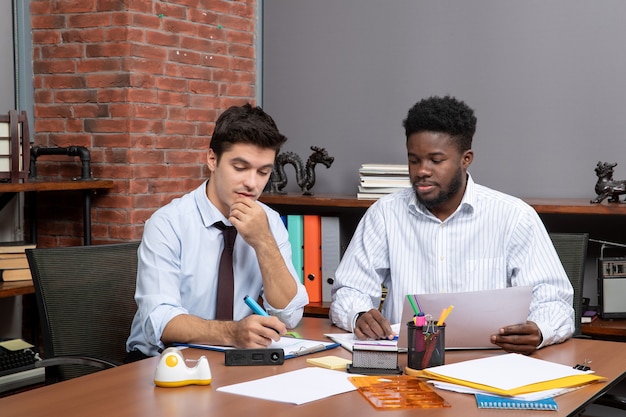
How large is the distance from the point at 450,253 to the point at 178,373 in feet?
3.70

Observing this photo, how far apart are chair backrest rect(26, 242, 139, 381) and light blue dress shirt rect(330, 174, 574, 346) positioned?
25.4 inches

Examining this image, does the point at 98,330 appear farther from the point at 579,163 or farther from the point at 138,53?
the point at 579,163

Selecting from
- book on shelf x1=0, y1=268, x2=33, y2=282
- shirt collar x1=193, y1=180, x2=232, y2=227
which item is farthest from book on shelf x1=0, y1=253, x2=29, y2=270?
shirt collar x1=193, y1=180, x2=232, y2=227

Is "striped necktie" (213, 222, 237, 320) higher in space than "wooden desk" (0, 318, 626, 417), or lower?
higher

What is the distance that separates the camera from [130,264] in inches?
102

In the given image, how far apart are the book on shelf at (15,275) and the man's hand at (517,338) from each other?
1960mm

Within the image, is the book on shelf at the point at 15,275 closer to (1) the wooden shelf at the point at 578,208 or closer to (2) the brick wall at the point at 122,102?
(2) the brick wall at the point at 122,102

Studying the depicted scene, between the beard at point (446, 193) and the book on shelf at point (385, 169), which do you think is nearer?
the beard at point (446, 193)

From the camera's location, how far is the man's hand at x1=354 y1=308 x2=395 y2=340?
7.11 feet

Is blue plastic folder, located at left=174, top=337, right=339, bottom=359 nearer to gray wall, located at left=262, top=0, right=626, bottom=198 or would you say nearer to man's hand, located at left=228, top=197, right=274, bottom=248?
man's hand, located at left=228, top=197, right=274, bottom=248

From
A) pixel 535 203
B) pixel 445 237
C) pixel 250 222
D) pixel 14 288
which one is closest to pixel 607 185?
pixel 535 203

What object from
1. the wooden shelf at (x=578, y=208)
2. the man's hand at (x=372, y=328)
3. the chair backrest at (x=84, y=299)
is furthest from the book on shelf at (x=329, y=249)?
the man's hand at (x=372, y=328)

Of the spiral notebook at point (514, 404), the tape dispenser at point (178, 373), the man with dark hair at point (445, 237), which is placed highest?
the man with dark hair at point (445, 237)

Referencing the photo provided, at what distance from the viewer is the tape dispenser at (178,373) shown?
1708mm
